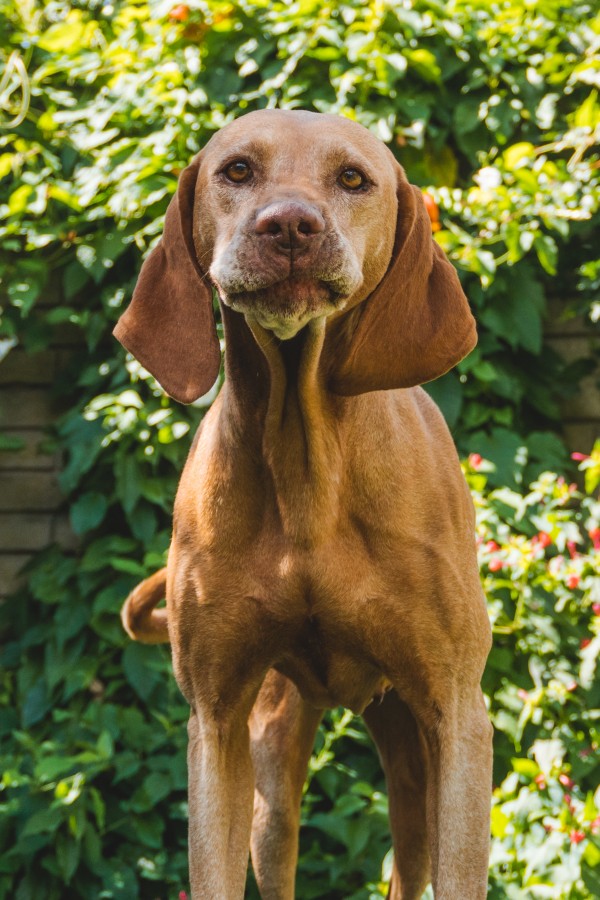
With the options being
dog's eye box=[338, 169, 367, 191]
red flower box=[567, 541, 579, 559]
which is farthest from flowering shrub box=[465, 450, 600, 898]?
dog's eye box=[338, 169, 367, 191]

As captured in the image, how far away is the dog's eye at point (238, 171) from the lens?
6.93 ft

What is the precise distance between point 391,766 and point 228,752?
0.53m

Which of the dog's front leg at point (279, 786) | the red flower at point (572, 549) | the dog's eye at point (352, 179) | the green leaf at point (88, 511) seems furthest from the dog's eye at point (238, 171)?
the green leaf at point (88, 511)

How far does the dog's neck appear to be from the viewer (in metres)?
2.21

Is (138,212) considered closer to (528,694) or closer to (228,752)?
(528,694)

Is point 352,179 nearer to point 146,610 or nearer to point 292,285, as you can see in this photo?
point 292,285

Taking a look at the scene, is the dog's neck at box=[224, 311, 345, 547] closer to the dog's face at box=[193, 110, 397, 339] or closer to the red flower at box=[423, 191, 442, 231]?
the dog's face at box=[193, 110, 397, 339]

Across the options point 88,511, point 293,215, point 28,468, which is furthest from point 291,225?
point 28,468

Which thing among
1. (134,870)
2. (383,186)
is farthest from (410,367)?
(134,870)

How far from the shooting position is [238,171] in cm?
212

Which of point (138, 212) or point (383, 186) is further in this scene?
point (138, 212)

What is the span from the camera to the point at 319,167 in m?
2.08

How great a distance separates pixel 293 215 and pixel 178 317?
462 mm

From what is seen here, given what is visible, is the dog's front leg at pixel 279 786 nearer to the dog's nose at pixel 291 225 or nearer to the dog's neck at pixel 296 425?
the dog's neck at pixel 296 425
